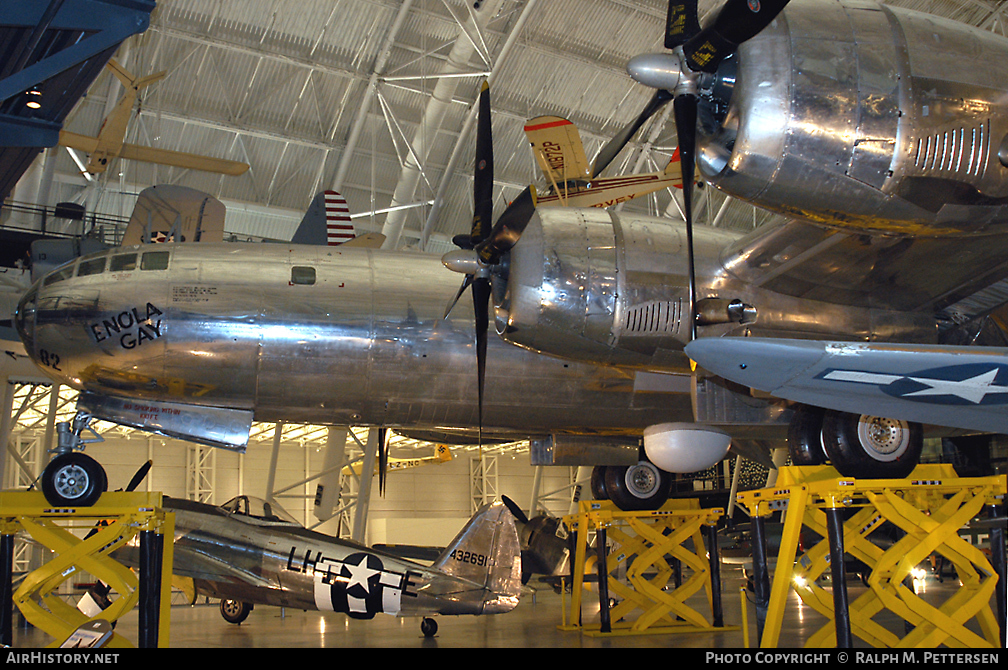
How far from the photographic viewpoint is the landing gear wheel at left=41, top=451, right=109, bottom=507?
8.79m

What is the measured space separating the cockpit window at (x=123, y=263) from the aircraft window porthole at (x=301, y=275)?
6.75 feet

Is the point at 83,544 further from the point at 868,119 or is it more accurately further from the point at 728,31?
the point at 868,119

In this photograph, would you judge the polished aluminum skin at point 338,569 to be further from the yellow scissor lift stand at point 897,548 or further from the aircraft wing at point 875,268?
the aircraft wing at point 875,268

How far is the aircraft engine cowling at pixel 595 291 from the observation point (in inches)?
379

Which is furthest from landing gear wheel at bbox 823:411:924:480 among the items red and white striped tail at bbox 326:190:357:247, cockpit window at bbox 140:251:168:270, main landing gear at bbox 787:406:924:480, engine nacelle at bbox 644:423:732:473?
red and white striped tail at bbox 326:190:357:247

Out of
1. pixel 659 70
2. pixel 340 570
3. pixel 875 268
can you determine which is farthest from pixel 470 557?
pixel 659 70

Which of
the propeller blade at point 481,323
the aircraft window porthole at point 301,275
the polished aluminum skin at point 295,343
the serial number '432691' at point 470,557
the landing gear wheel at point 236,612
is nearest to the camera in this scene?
the polished aluminum skin at point 295,343

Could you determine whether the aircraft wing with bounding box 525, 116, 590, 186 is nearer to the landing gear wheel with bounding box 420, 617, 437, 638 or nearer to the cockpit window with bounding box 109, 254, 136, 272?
the landing gear wheel with bounding box 420, 617, 437, 638

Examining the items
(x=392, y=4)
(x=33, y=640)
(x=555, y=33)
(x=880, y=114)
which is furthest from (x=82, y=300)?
(x=555, y=33)

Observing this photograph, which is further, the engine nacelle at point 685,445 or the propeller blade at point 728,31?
the engine nacelle at point 685,445

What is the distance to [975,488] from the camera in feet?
27.8

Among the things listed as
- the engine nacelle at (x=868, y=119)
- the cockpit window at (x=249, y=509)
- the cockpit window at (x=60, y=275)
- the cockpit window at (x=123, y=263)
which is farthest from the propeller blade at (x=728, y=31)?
the cockpit window at (x=249, y=509)

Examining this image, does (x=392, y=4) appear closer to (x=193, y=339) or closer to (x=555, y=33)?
(x=555, y=33)
